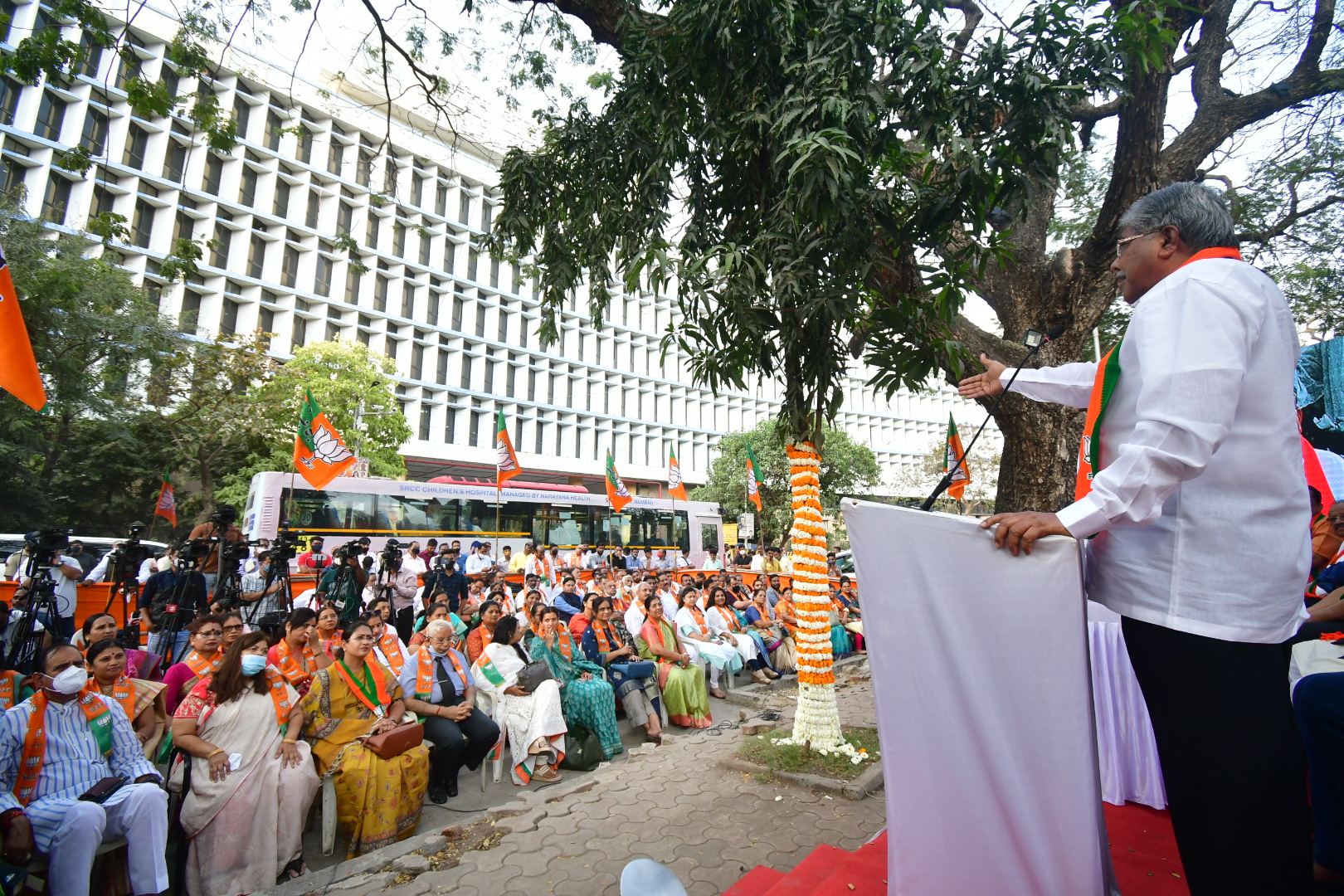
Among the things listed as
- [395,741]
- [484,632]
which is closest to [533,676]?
[484,632]

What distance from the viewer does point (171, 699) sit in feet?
15.0

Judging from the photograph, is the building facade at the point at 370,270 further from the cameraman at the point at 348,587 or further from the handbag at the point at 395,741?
the handbag at the point at 395,741

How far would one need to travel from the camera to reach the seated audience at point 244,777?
3711mm

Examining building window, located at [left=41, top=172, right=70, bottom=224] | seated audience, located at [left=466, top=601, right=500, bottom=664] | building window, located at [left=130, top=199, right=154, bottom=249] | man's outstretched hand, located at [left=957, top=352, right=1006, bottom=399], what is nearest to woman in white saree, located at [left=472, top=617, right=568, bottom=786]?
seated audience, located at [left=466, top=601, right=500, bottom=664]

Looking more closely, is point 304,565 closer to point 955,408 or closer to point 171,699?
point 171,699

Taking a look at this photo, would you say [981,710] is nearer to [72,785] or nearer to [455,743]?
[72,785]

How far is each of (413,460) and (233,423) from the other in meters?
13.3

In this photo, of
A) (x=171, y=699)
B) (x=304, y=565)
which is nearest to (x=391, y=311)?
(x=304, y=565)

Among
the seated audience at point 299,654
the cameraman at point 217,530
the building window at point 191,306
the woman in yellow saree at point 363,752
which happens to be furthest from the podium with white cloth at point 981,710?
the building window at point 191,306

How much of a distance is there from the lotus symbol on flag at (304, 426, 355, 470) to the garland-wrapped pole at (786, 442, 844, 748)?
9365 millimetres

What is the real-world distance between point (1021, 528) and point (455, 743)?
4768 millimetres

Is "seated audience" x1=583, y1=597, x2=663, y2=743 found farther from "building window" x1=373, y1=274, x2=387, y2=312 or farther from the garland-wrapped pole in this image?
"building window" x1=373, y1=274, x2=387, y2=312

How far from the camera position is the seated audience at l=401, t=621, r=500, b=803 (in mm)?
5152

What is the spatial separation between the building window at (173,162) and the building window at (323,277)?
613cm
